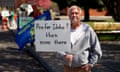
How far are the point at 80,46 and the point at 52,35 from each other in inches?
20.4

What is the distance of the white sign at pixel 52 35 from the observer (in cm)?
556

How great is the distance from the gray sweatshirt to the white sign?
18 centimetres

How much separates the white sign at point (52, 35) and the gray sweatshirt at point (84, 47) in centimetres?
18

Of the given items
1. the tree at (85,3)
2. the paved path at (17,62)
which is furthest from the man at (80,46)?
the tree at (85,3)

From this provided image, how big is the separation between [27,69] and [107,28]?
11619 mm

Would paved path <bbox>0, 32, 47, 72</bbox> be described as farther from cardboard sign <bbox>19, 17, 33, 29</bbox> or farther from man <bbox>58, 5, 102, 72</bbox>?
man <bbox>58, 5, 102, 72</bbox>

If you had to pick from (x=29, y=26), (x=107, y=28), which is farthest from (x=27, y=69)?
(x=107, y=28)

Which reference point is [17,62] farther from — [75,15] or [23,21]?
[75,15]

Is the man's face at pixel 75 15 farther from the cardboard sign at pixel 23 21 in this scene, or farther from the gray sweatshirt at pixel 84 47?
the cardboard sign at pixel 23 21

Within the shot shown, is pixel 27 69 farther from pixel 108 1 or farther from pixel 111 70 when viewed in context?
pixel 108 1

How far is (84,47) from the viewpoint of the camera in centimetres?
537

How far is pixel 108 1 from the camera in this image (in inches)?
995

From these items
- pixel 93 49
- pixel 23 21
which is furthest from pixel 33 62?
pixel 93 49

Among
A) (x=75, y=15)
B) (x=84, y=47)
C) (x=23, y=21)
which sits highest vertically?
(x=75, y=15)
